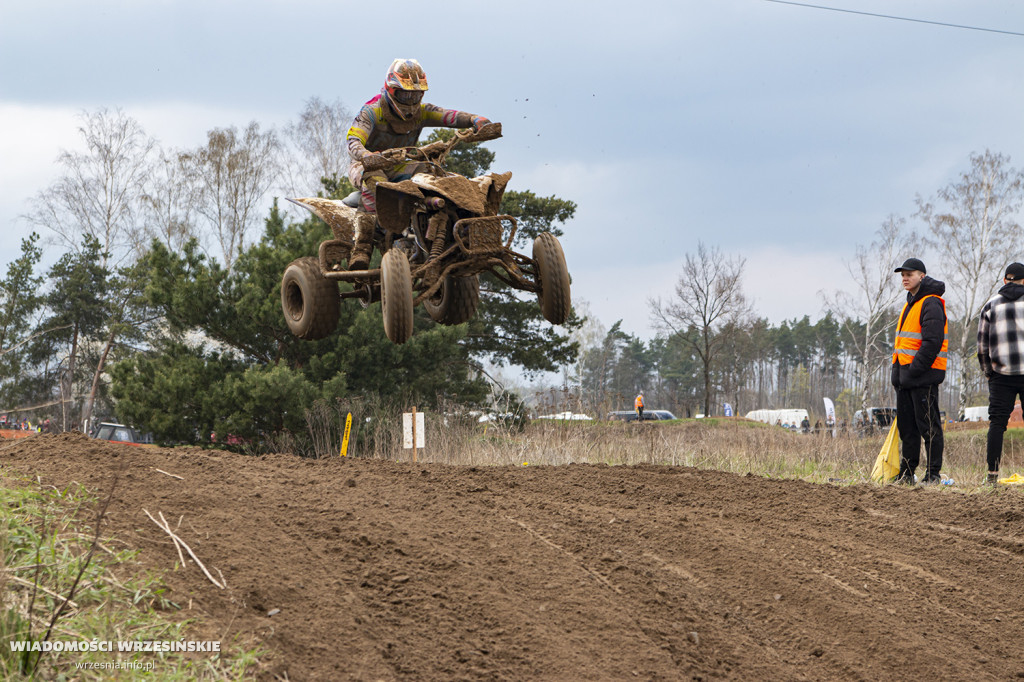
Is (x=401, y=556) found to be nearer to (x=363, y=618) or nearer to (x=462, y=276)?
(x=363, y=618)

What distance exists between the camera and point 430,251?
21.7 feet

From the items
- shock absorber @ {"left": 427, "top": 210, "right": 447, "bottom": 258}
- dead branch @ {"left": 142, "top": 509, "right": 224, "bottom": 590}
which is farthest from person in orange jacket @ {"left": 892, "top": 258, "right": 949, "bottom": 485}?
dead branch @ {"left": 142, "top": 509, "right": 224, "bottom": 590}

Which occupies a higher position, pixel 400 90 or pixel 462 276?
pixel 400 90

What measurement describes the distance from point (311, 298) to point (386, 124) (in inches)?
63.5

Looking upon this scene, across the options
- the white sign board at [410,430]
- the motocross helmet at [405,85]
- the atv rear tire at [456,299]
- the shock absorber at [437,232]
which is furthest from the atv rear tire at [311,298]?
the white sign board at [410,430]

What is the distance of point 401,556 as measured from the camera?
161 inches

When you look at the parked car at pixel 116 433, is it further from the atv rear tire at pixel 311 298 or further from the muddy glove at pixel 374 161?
the muddy glove at pixel 374 161

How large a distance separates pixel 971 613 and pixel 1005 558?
0.94m

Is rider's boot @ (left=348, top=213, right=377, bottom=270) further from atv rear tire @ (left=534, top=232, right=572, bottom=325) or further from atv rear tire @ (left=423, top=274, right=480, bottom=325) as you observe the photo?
atv rear tire @ (left=534, top=232, right=572, bottom=325)

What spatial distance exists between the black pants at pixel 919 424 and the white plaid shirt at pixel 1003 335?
0.50m

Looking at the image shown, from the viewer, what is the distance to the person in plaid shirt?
23.1 ft

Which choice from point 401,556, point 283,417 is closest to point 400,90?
point 401,556

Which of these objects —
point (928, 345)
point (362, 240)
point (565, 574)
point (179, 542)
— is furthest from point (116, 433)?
point (565, 574)

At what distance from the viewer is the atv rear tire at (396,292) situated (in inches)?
239
